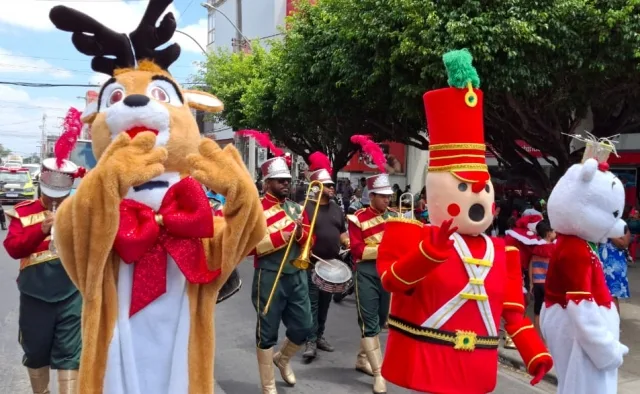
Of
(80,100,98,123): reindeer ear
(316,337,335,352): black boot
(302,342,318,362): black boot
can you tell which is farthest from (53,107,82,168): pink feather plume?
(316,337,335,352): black boot

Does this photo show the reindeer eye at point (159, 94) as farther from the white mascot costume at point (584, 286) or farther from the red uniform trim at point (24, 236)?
the white mascot costume at point (584, 286)

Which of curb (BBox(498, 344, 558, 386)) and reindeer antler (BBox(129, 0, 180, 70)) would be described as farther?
curb (BBox(498, 344, 558, 386))

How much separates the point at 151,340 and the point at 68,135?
1.52 meters

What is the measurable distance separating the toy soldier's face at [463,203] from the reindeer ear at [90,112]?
67.1 inches

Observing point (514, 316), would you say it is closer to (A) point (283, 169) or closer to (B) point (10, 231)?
(A) point (283, 169)

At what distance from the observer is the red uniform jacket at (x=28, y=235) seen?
3.61 metres

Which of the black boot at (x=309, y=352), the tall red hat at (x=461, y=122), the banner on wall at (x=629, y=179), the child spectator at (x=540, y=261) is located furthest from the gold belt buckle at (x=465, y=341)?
the banner on wall at (x=629, y=179)

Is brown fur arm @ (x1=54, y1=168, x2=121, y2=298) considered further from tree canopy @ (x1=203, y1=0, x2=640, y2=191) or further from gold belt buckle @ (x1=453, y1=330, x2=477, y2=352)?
tree canopy @ (x1=203, y1=0, x2=640, y2=191)

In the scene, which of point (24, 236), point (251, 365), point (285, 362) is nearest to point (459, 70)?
point (24, 236)

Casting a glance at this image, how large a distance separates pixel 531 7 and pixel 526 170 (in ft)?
11.5

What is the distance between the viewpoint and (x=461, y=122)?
3.02 m

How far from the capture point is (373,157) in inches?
212

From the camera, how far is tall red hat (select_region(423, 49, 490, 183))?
301 centimetres

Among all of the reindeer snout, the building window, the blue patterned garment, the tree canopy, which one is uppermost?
the building window
